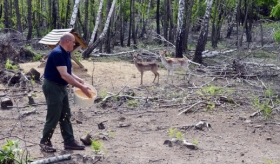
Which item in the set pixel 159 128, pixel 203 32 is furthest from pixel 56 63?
pixel 203 32

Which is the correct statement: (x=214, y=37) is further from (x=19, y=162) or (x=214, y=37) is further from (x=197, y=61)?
(x=19, y=162)

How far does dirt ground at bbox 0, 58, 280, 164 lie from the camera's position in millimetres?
7676

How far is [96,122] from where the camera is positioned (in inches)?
393

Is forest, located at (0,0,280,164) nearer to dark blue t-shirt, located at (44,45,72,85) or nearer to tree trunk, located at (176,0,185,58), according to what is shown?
dark blue t-shirt, located at (44,45,72,85)

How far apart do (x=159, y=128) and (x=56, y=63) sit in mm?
3248

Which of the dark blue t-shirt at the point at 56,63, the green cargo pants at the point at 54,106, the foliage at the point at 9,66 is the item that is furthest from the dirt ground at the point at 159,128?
the foliage at the point at 9,66

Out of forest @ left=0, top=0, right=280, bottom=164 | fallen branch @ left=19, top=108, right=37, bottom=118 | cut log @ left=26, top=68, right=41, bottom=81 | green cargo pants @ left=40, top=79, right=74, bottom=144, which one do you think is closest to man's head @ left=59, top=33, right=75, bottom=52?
green cargo pants @ left=40, top=79, right=74, bottom=144

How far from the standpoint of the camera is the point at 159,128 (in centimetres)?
956

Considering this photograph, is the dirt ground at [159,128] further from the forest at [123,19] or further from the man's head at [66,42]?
the forest at [123,19]

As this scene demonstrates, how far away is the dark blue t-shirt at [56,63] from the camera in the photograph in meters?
7.14

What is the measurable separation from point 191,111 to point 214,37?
1958cm

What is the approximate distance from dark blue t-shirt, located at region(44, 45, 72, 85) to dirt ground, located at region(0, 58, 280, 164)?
1091 millimetres

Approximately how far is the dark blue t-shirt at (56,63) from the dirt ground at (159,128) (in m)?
1.09

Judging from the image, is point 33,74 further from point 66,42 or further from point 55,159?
point 55,159
